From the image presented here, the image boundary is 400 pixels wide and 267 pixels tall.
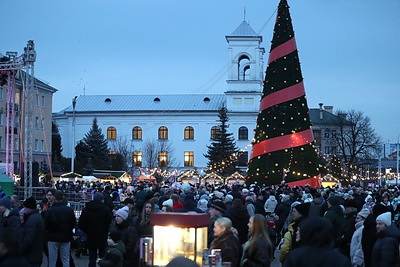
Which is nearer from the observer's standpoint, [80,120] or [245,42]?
[245,42]

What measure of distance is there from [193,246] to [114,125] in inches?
3209

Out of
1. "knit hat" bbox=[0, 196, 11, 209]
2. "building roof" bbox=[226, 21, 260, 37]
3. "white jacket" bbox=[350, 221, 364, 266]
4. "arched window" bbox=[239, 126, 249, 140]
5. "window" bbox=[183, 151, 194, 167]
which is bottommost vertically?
"white jacket" bbox=[350, 221, 364, 266]

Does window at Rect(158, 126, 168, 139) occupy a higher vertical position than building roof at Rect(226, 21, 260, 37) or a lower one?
lower

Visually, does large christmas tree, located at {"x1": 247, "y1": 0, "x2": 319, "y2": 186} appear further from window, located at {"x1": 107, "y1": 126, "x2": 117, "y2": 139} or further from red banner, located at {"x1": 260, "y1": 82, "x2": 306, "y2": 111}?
window, located at {"x1": 107, "y1": 126, "x2": 117, "y2": 139}

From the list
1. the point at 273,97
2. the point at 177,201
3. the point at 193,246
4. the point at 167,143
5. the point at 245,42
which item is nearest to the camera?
the point at 193,246

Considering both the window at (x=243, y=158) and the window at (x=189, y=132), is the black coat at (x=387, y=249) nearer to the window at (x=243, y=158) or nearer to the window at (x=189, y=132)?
the window at (x=243, y=158)

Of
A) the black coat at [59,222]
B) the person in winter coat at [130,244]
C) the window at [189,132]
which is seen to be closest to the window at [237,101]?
the window at [189,132]

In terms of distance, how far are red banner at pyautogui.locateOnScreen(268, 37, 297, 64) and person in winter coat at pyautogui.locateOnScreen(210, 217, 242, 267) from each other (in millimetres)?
23390

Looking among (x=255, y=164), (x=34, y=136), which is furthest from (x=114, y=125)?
(x=255, y=164)

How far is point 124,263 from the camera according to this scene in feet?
32.7

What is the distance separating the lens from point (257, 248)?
27.7ft

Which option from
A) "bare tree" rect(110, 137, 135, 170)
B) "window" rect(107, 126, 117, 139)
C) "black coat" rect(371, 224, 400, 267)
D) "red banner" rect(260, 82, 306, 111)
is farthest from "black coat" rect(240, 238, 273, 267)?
"window" rect(107, 126, 117, 139)

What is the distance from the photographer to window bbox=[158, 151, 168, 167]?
278 ft

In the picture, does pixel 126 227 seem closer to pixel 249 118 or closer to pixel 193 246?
pixel 193 246
